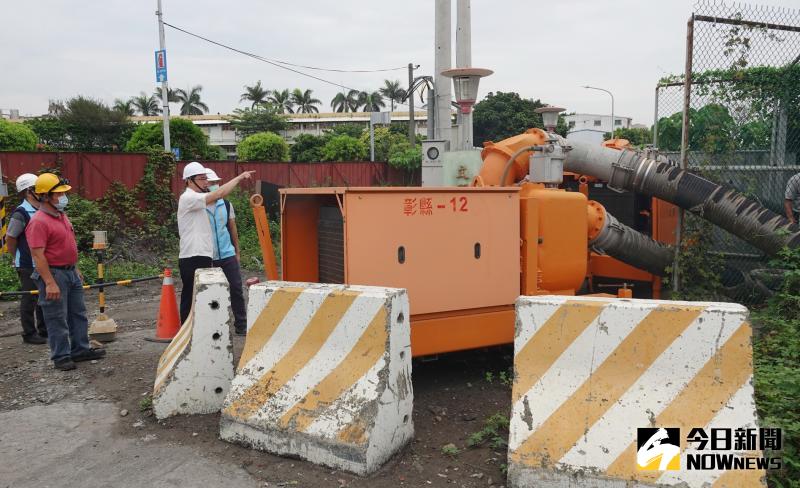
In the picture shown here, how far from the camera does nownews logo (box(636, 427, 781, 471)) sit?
2902 mm

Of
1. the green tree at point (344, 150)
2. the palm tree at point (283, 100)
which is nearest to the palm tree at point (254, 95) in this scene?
the palm tree at point (283, 100)

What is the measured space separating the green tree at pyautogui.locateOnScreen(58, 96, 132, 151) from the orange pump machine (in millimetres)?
42551

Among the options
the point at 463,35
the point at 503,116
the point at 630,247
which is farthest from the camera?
the point at 503,116

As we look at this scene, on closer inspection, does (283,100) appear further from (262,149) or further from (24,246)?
(24,246)

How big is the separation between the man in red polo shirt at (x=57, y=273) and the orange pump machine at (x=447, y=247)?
212cm

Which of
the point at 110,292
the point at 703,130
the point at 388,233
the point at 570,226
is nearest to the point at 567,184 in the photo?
the point at 703,130

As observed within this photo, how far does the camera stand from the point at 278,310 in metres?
4.00

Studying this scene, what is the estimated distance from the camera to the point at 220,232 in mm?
6551

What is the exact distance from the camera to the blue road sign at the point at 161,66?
64.7 feet

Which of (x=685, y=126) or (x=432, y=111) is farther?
(x=432, y=111)

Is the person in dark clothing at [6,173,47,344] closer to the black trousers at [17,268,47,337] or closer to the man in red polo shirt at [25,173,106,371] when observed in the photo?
the black trousers at [17,268,47,337]

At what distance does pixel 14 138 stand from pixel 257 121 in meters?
35.6

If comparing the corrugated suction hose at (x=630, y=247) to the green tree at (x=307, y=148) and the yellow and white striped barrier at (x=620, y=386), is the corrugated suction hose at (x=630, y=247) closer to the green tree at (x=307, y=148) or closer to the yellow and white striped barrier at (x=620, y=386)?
the yellow and white striped barrier at (x=620, y=386)

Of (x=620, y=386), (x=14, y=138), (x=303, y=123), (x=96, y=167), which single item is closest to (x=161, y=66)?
(x=96, y=167)
